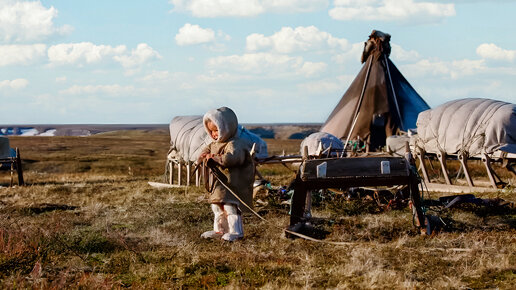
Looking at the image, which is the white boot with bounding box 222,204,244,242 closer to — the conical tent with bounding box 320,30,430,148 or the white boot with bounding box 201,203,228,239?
the white boot with bounding box 201,203,228,239

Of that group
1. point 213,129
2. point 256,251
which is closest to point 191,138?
point 213,129

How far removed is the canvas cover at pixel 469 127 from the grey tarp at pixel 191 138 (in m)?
5.41

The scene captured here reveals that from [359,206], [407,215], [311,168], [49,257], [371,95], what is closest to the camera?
[49,257]

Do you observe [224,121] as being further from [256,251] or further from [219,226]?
[256,251]

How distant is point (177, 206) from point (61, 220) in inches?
110

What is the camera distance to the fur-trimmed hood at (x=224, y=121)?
9.69 m

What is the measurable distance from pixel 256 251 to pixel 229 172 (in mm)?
1580

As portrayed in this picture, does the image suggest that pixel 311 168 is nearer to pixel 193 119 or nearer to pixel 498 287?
pixel 498 287

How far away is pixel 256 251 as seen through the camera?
8.64 m

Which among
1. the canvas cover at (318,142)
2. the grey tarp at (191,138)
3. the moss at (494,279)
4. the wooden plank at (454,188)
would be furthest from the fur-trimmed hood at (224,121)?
the canvas cover at (318,142)

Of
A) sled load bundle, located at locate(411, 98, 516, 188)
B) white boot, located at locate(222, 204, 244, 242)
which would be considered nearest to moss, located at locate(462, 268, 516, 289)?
white boot, located at locate(222, 204, 244, 242)

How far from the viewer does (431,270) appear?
283 inches

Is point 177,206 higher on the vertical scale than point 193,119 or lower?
lower

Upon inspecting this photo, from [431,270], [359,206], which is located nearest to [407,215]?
[359,206]
